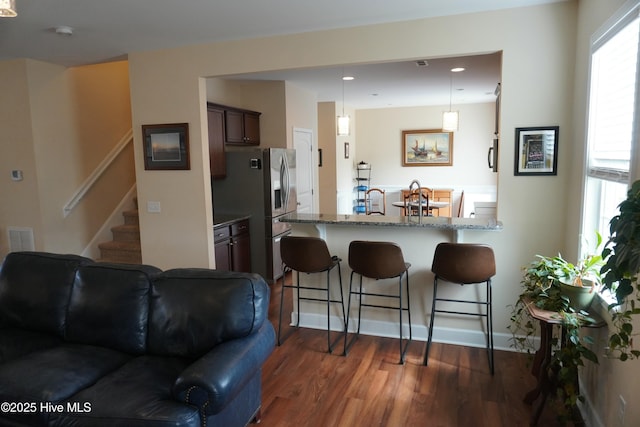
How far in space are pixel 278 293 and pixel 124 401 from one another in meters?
3.06

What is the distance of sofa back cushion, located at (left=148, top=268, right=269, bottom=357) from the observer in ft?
7.52

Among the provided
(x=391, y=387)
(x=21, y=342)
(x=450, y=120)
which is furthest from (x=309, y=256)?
(x=450, y=120)

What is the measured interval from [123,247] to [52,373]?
329cm

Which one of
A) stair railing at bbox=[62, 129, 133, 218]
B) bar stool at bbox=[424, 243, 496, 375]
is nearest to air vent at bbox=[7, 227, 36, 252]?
stair railing at bbox=[62, 129, 133, 218]

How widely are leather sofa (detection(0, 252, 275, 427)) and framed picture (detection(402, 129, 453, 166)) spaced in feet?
24.5

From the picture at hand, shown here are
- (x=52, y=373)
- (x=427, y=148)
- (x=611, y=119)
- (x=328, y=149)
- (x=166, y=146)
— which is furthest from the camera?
(x=427, y=148)

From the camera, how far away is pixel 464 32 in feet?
10.6

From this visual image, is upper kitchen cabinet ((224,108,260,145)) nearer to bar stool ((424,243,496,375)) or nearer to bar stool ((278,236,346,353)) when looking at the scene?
bar stool ((278,236,346,353))

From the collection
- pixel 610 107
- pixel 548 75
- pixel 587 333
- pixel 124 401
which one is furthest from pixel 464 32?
pixel 124 401

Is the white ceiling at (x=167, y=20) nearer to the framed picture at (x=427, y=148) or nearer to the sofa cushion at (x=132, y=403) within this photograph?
the sofa cushion at (x=132, y=403)

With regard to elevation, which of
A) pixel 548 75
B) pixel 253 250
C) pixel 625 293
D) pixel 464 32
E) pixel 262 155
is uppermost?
pixel 464 32

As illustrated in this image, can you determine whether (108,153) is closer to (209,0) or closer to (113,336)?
(209,0)

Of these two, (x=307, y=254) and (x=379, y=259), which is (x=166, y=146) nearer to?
(x=307, y=254)

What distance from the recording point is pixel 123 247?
520cm
